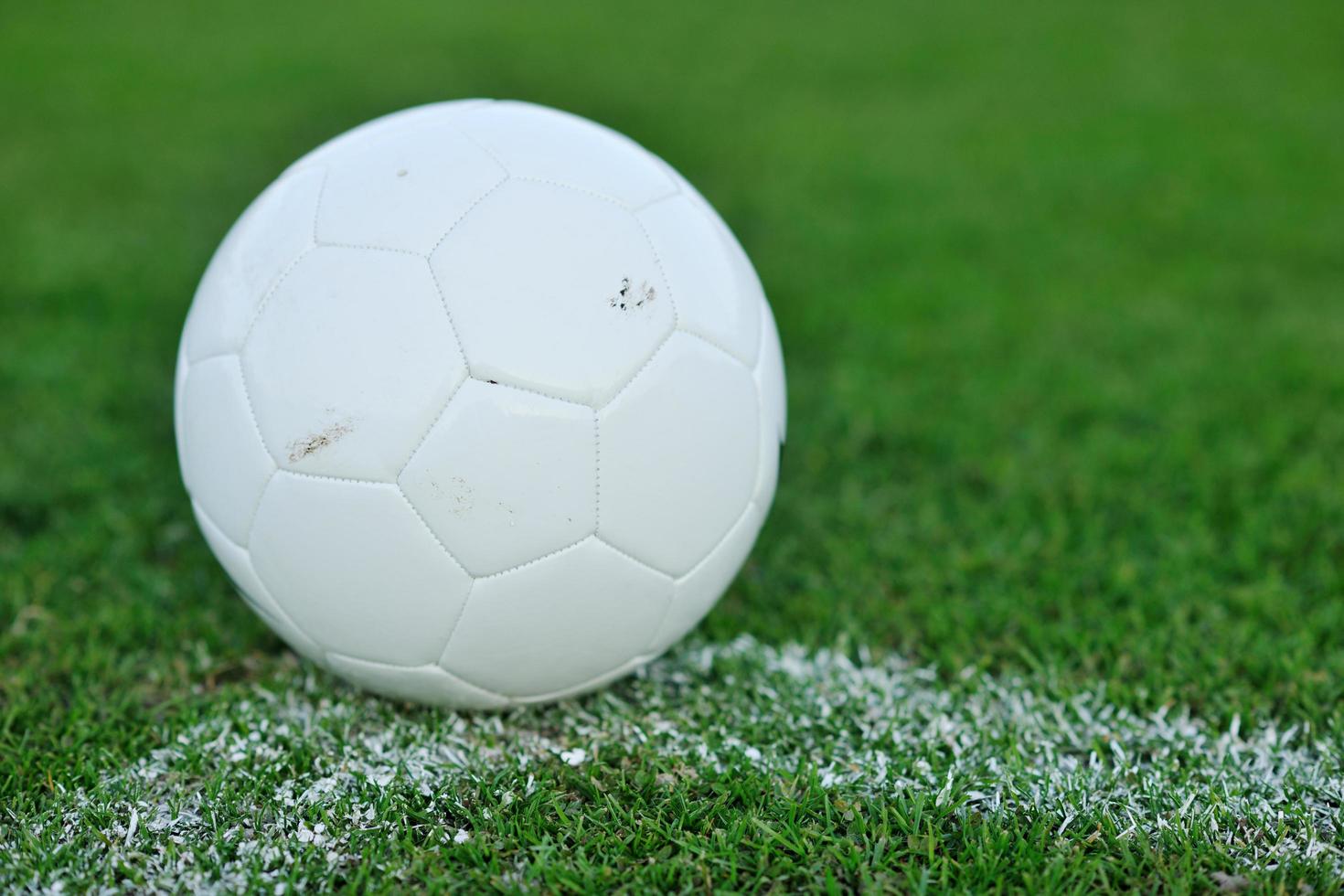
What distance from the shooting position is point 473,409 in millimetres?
1959

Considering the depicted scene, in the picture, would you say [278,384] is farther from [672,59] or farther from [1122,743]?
[672,59]

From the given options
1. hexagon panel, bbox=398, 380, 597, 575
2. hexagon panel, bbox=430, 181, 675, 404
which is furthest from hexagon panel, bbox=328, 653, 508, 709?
hexagon panel, bbox=430, 181, 675, 404

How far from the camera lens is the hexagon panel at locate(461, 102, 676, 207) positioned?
84.9 inches

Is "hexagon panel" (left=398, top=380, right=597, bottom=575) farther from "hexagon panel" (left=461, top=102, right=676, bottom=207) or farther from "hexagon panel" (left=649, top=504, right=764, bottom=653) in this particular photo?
"hexagon panel" (left=461, top=102, right=676, bottom=207)

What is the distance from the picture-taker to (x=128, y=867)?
1.97 metres

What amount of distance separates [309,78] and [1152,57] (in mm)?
6012

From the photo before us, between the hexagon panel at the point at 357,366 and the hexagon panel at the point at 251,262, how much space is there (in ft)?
0.29

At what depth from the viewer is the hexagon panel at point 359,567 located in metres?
2.01

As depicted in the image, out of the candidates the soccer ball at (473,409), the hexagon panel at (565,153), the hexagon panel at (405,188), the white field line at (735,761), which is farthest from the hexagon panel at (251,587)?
the hexagon panel at (565,153)

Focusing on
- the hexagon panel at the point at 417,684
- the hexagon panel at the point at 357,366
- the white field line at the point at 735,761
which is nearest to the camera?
the hexagon panel at the point at 357,366

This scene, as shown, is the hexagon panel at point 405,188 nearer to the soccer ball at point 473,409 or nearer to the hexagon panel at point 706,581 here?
the soccer ball at point 473,409

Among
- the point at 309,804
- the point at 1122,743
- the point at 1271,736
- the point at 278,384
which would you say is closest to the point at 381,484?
the point at 278,384

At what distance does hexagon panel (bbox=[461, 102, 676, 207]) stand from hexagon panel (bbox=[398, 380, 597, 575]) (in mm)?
457

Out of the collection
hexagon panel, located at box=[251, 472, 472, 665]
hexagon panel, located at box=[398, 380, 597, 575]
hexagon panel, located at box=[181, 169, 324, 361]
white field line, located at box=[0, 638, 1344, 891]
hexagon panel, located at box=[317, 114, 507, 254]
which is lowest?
white field line, located at box=[0, 638, 1344, 891]
